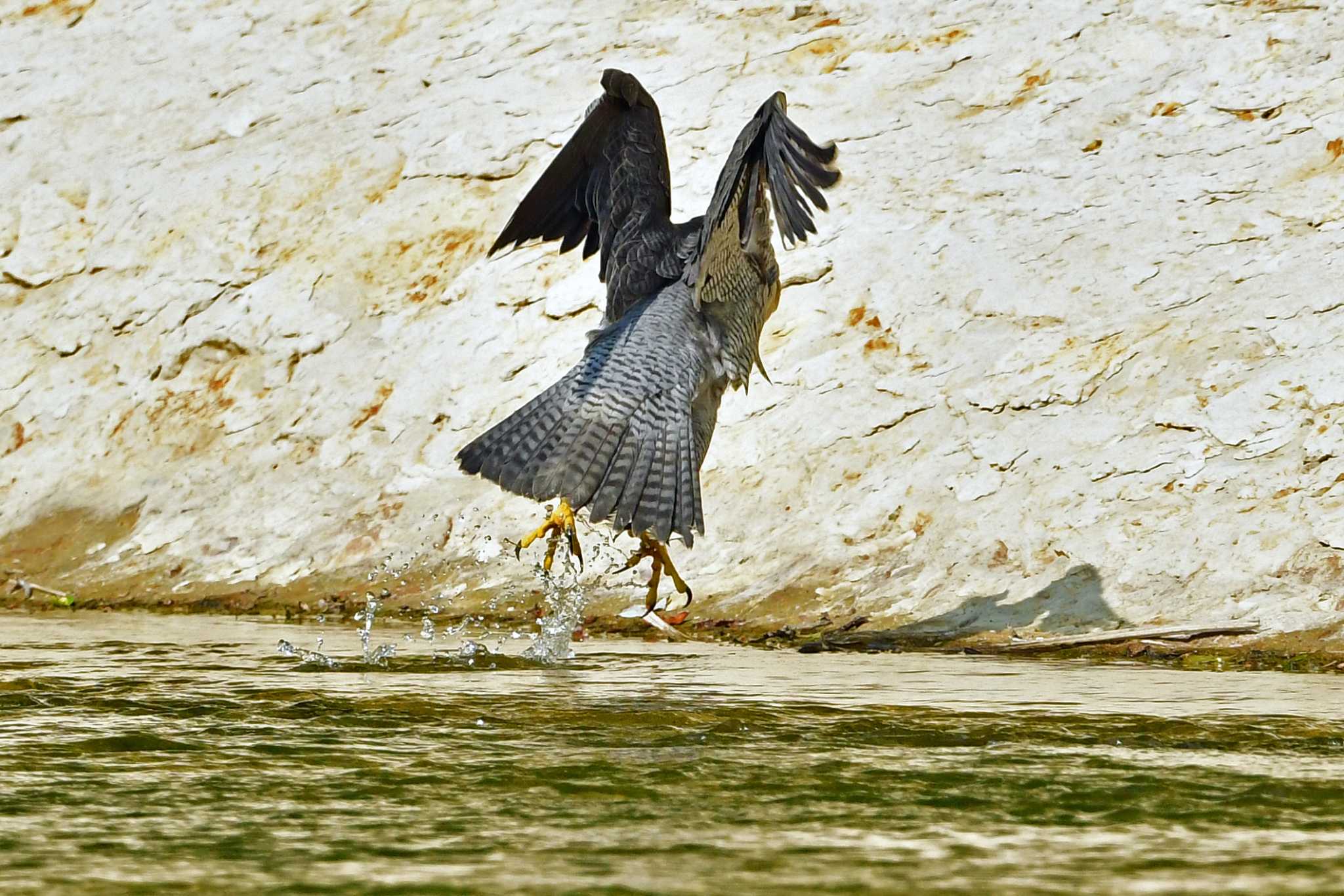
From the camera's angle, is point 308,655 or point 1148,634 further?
point 1148,634

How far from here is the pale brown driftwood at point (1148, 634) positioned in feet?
24.0

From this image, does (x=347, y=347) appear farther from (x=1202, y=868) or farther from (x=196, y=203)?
(x=1202, y=868)

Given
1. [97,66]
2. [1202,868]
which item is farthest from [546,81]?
[1202,868]

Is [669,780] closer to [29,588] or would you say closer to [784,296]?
[784,296]

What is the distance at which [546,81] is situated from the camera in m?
13.5

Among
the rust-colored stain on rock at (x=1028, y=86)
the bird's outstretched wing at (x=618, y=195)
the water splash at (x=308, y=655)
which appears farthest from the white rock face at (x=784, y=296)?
the water splash at (x=308, y=655)

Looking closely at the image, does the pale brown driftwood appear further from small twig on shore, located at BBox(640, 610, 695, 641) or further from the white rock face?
small twig on shore, located at BBox(640, 610, 695, 641)

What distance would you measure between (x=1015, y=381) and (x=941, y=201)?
2.07 meters

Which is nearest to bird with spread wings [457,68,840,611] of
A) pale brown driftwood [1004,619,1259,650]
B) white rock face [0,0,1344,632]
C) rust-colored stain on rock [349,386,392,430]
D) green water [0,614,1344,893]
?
green water [0,614,1344,893]

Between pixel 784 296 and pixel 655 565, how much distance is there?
9.66 feet

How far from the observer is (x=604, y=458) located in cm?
742

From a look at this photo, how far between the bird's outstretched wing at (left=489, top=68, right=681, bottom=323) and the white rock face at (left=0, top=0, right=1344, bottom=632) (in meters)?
1.56

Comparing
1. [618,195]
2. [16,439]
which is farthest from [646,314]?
[16,439]

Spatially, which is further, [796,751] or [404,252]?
[404,252]
